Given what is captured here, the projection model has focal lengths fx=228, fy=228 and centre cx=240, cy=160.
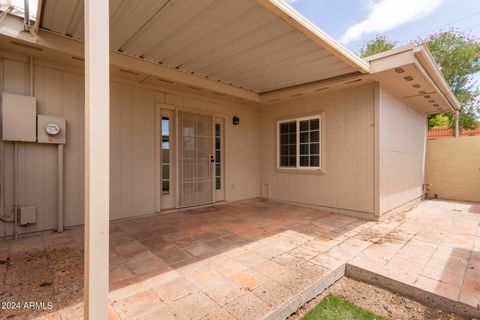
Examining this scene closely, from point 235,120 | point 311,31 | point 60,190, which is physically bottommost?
point 60,190

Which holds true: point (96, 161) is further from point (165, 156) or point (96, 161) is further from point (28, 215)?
point (165, 156)

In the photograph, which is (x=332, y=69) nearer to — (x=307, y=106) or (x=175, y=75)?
(x=307, y=106)

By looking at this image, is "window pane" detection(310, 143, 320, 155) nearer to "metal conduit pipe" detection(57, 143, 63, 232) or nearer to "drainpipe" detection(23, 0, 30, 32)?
"metal conduit pipe" detection(57, 143, 63, 232)

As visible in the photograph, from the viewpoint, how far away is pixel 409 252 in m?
2.88

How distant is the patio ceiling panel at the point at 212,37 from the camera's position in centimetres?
239

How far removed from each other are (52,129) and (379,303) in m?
4.68

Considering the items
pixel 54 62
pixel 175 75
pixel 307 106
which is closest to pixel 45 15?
pixel 54 62

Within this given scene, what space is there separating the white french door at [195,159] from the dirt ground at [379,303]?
11.9ft

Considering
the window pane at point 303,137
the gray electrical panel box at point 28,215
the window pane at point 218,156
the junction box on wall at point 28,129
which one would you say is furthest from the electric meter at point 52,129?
the window pane at point 303,137

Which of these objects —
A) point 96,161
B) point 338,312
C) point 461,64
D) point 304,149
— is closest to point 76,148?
point 96,161

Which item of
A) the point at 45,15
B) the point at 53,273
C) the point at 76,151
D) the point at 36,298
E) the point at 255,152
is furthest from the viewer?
the point at 255,152

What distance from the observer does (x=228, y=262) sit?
255cm

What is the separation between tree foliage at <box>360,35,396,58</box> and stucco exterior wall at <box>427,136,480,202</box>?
7.87m

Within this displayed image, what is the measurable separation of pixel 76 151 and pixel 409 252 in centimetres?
512
